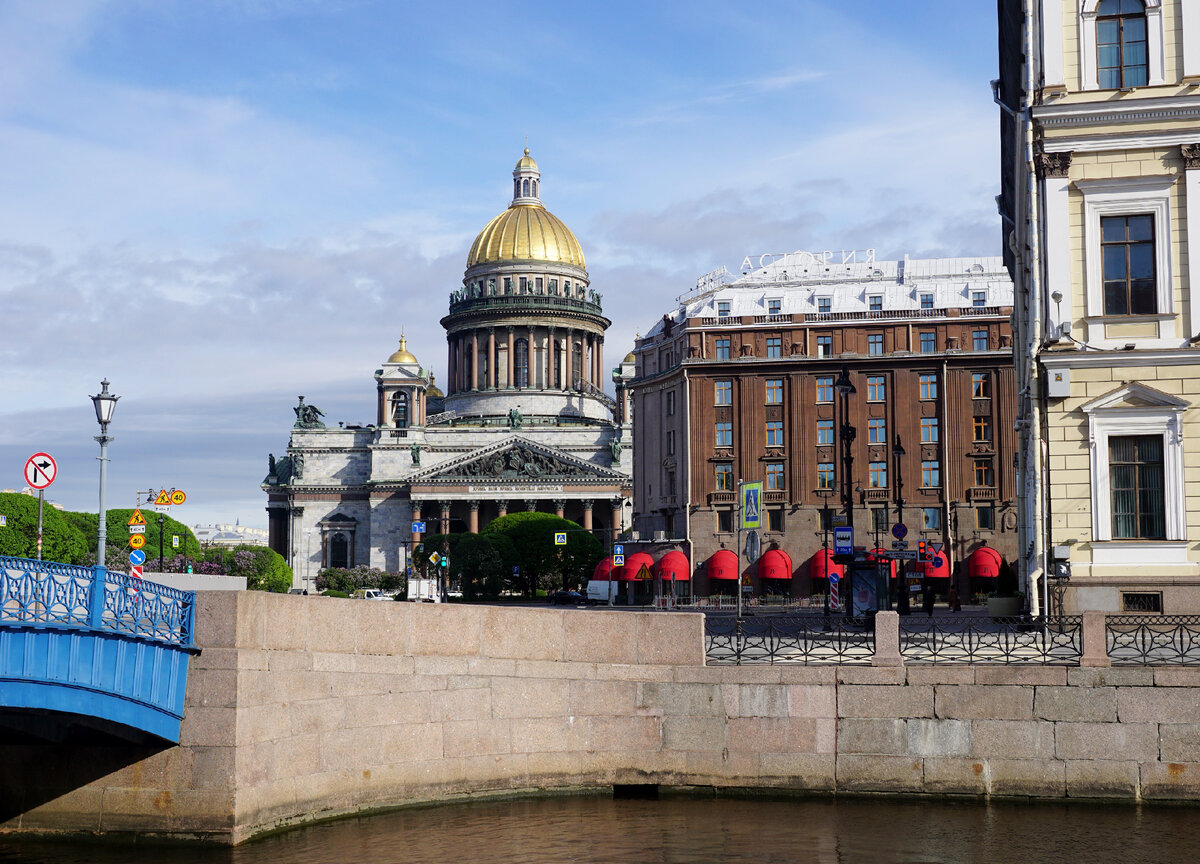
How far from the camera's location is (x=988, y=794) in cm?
2475

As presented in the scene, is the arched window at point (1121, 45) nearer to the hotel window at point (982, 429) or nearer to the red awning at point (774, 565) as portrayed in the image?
the red awning at point (774, 565)

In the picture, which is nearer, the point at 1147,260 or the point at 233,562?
the point at 1147,260

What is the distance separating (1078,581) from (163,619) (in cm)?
1805

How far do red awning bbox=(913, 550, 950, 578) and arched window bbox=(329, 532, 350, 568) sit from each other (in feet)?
241

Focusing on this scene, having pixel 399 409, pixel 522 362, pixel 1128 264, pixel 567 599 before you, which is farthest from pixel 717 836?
pixel 522 362

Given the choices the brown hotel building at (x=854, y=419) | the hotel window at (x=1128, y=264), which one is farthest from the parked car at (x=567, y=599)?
the hotel window at (x=1128, y=264)

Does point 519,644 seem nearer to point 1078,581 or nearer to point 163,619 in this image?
point 163,619

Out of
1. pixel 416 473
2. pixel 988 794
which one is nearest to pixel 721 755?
pixel 988 794

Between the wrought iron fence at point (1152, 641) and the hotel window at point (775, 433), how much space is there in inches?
1991

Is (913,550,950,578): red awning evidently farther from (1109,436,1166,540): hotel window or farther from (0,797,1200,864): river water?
(0,797,1200,864): river water

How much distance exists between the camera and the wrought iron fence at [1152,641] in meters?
25.0

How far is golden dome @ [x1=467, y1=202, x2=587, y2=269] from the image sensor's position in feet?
486

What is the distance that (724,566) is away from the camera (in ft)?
250

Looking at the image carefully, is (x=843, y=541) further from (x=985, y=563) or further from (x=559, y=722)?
(x=985, y=563)
